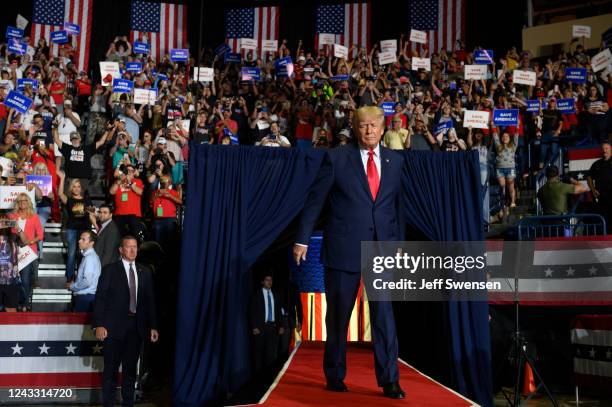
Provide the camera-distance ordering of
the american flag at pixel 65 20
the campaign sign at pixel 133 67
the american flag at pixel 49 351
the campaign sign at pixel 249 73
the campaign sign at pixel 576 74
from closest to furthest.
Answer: the american flag at pixel 49 351
the campaign sign at pixel 576 74
the campaign sign at pixel 133 67
the campaign sign at pixel 249 73
the american flag at pixel 65 20

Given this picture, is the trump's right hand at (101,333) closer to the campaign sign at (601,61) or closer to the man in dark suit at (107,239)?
the man in dark suit at (107,239)

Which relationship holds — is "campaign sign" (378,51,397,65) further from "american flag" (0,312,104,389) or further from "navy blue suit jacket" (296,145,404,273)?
"navy blue suit jacket" (296,145,404,273)

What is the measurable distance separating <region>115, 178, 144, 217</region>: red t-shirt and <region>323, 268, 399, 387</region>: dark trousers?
7217 mm

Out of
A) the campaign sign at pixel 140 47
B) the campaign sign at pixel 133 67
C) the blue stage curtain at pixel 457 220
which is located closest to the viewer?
the blue stage curtain at pixel 457 220

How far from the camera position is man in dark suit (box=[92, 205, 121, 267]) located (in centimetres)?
1100

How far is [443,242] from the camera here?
8.45 m

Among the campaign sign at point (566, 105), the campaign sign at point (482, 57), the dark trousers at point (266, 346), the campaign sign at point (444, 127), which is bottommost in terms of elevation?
the dark trousers at point (266, 346)

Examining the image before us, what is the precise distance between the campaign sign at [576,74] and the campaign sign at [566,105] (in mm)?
1234

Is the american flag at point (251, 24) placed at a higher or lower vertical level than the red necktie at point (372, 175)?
higher

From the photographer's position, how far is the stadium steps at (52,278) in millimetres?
11203

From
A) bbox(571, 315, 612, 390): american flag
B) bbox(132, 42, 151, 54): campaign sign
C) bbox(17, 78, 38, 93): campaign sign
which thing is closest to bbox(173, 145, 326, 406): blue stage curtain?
bbox(571, 315, 612, 390): american flag

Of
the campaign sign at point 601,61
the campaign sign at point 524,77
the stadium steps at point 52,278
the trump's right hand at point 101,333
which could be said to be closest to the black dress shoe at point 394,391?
the trump's right hand at point 101,333

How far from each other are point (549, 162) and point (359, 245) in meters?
9.72

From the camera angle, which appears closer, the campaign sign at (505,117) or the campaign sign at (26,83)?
the campaign sign at (505,117)
